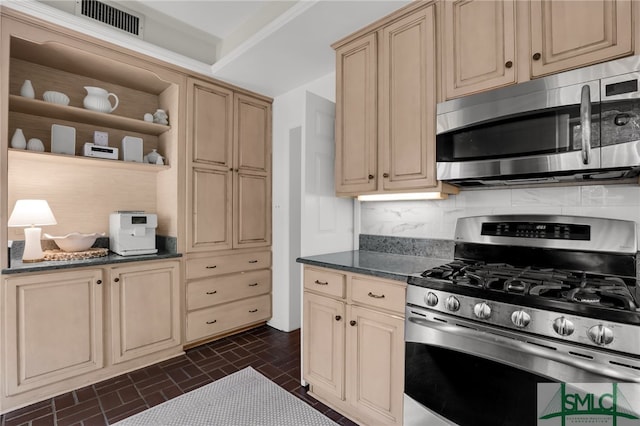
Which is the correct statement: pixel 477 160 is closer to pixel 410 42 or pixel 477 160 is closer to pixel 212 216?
pixel 410 42

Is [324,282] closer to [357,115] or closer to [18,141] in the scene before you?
[357,115]

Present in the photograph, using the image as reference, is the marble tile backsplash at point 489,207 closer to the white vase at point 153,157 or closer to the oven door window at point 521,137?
the oven door window at point 521,137

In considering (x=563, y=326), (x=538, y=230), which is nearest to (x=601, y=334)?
(x=563, y=326)

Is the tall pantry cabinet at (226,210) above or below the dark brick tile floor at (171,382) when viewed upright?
above

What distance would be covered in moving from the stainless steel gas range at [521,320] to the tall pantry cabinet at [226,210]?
2.10 m

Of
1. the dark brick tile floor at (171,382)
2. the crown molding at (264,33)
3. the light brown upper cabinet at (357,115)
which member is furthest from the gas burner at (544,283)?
the crown molding at (264,33)

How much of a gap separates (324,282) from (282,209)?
1565mm

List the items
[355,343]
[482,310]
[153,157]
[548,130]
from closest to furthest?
1. [482,310]
2. [548,130]
3. [355,343]
4. [153,157]

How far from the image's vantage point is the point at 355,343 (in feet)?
6.10

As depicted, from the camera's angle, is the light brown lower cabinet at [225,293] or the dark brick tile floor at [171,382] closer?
the dark brick tile floor at [171,382]

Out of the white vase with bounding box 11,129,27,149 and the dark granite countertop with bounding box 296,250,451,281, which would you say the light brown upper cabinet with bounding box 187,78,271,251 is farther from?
the dark granite countertop with bounding box 296,250,451,281

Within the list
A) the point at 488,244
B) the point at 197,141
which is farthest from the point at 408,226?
the point at 197,141

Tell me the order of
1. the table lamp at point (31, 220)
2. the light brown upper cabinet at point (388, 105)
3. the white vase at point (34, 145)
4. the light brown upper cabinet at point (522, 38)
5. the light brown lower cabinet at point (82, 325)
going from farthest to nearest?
the white vase at point (34, 145)
the table lamp at point (31, 220)
the light brown lower cabinet at point (82, 325)
the light brown upper cabinet at point (388, 105)
the light brown upper cabinet at point (522, 38)

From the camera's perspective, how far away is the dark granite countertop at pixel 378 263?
1699mm
